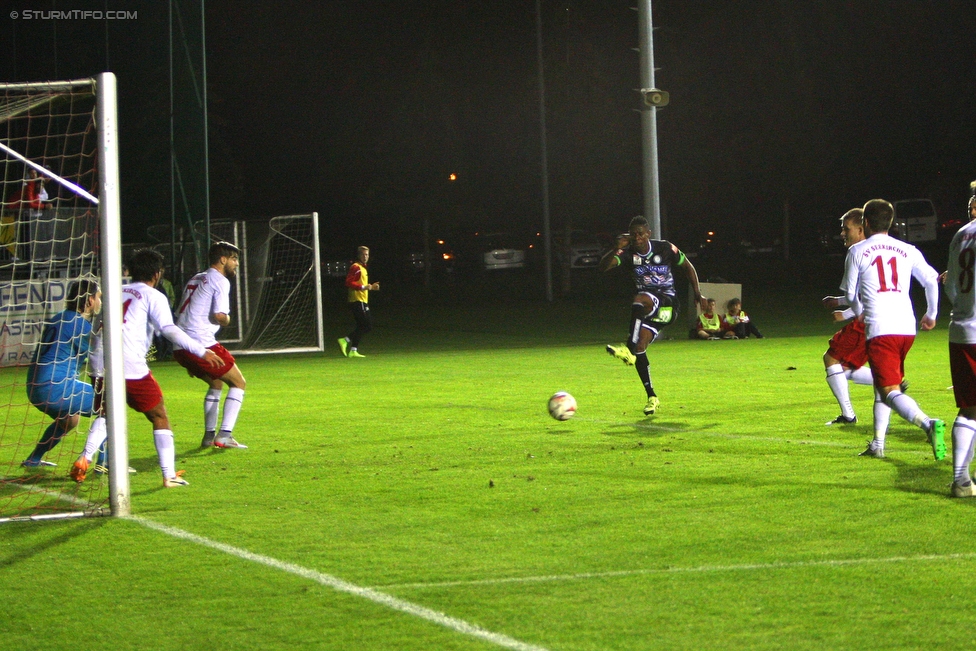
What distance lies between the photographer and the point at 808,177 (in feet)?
159

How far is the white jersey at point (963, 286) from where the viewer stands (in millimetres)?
7414

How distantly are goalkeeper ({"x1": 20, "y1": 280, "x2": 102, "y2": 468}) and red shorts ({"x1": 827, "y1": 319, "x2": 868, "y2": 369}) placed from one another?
6596 millimetres

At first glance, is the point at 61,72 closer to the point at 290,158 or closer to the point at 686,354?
the point at 686,354

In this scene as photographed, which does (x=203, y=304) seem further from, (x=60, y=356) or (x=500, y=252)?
(x=500, y=252)

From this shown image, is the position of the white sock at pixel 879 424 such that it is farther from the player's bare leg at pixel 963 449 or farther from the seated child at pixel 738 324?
the seated child at pixel 738 324

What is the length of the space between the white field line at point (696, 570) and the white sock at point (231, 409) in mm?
5614

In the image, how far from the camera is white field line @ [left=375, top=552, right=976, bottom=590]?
5793 millimetres

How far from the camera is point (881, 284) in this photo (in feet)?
30.5

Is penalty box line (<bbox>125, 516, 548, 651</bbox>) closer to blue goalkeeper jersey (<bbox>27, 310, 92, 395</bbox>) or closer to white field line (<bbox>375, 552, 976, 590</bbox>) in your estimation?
white field line (<bbox>375, 552, 976, 590</bbox>)

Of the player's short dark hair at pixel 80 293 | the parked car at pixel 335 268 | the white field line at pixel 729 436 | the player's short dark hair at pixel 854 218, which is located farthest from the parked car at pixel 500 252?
the player's short dark hair at pixel 854 218

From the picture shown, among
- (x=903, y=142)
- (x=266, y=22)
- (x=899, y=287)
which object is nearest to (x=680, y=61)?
(x=903, y=142)

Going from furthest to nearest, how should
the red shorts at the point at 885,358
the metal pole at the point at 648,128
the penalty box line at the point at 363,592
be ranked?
1. the metal pole at the point at 648,128
2. the red shorts at the point at 885,358
3. the penalty box line at the point at 363,592

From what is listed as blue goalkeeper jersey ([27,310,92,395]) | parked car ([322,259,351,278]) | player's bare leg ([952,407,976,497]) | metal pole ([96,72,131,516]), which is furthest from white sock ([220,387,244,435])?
parked car ([322,259,351,278])

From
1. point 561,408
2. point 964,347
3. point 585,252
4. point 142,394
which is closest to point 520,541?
point 964,347
